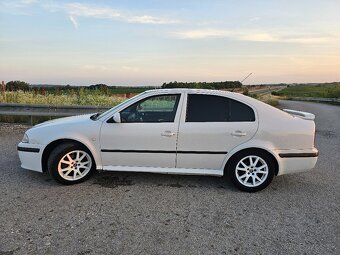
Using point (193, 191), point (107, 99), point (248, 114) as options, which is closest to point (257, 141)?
point (248, 114)

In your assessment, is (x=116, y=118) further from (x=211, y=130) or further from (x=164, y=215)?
(x=164, y=215)

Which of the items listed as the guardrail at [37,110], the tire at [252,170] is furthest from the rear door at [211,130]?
the guardrail at [37,110]

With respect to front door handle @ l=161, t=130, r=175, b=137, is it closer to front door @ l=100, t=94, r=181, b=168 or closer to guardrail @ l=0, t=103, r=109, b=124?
front door @ l=100, t=94, r=181, b=168

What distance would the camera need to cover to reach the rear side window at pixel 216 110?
16.5 feet

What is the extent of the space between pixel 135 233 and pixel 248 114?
Answer: 2.57 m

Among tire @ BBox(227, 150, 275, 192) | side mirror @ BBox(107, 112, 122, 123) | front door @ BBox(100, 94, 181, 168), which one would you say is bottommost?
tire @ BBox(227, 150, 275, 192)

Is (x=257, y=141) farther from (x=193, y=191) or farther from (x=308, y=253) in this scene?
(x=308, y=253)

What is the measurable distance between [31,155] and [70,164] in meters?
0.64

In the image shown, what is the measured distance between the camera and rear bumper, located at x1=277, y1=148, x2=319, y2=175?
4.95m

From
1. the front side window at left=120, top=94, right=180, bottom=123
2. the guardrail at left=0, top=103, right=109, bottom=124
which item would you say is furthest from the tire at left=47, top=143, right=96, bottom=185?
the guardrail at left=0, top=103, right=109, bottom=124

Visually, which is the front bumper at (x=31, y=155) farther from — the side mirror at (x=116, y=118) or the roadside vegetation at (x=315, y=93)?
the roadside vegetation at (x=315, y=93)

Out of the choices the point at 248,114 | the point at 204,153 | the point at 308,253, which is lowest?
the point at 308,253

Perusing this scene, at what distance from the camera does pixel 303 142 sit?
4957 millimetres

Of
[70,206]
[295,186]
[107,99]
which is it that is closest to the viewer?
[70,206]
